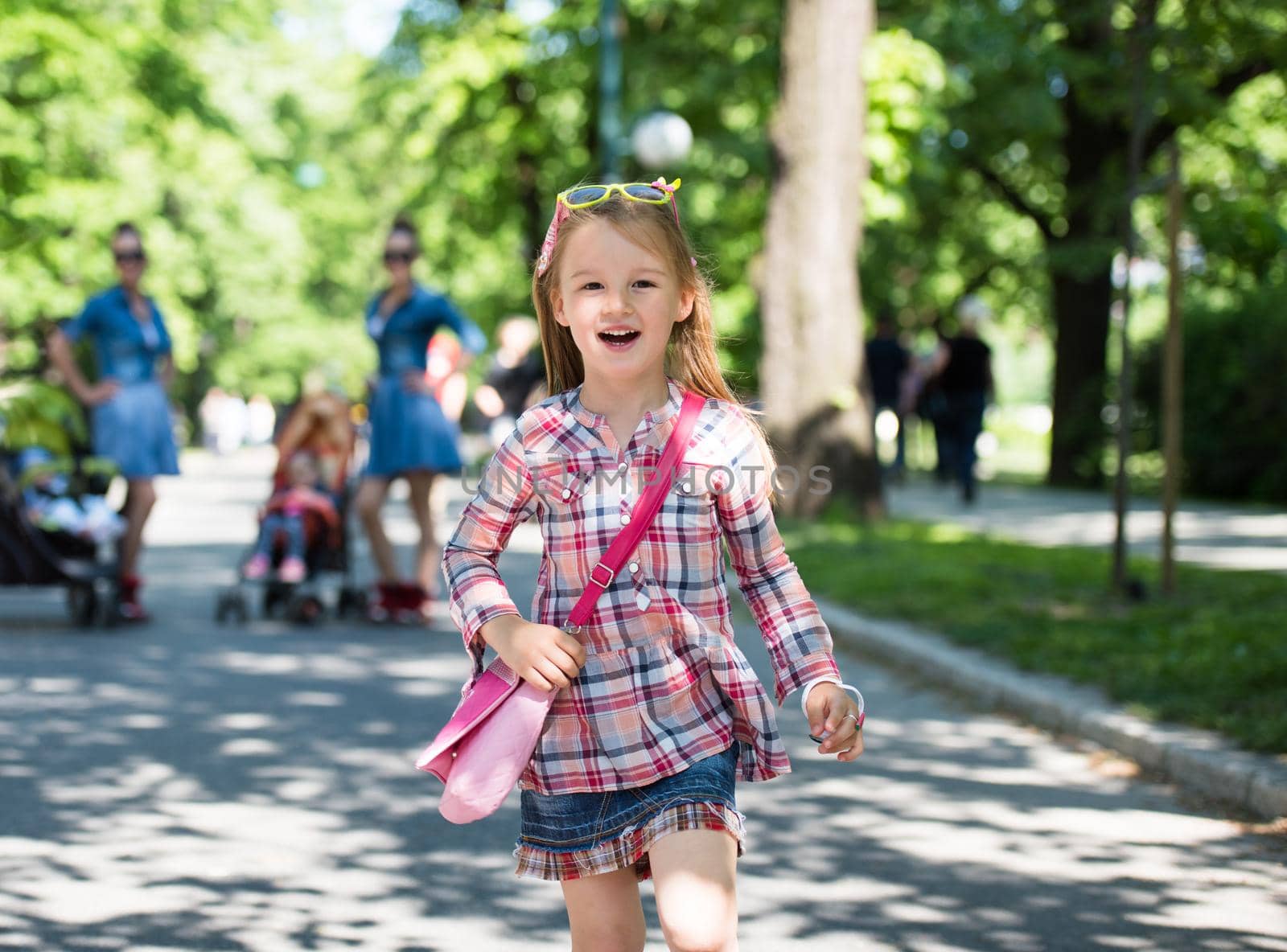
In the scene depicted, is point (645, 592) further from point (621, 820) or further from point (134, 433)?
point (134, 433)

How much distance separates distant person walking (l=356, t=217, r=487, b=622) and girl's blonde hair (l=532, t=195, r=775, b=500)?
6738 millimetres

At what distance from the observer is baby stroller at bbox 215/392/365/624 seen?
34.1 ft

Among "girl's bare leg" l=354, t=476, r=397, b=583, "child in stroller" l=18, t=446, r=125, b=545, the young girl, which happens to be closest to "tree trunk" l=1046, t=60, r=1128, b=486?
"girl's bare leg" l=354, t=476, r=397, b=583

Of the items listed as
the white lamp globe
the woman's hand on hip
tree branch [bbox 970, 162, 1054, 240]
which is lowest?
the woman's hand on hip

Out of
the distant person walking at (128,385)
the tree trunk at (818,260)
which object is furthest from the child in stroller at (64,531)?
the tree trunk at (818,260)

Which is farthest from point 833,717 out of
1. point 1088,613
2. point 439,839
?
point 1088,613

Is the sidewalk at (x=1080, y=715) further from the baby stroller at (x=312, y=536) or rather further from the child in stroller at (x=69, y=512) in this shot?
the child in stroller at (x=69, y=512)

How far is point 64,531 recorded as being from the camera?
9953mm

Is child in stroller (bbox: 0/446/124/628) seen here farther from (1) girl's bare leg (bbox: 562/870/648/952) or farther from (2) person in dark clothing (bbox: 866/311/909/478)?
(2) person in dark clothing (bbox: 866/311/909/478)

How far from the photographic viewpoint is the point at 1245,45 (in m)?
9.65

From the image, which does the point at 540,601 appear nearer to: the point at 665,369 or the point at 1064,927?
the point at 665,369

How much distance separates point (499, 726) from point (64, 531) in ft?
25.3

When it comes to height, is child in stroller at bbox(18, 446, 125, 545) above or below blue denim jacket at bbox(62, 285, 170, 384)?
below

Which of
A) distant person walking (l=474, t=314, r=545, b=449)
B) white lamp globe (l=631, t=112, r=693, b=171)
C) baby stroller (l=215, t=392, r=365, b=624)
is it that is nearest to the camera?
baby stroller (l=215, t=392, r=365, b=624)
